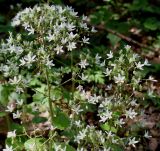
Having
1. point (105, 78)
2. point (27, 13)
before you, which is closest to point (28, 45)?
point (27, 13)

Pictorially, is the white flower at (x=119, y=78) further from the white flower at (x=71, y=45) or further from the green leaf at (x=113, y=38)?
the green leaf at (x=113, y=38)

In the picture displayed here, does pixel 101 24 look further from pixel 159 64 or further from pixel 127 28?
pixel 159 64

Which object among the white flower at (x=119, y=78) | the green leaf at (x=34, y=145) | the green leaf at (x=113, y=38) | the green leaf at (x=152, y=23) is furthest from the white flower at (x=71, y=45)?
the green leaf at (x=152, y=23)

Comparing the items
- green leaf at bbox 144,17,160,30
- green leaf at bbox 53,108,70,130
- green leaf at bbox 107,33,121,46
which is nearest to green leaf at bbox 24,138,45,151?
green leaf at bbox 53,108,70,130

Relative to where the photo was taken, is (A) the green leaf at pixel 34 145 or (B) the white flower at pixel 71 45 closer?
(A) the green leaf at pixel 34 145

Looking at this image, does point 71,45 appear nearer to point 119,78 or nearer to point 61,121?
point 119,78

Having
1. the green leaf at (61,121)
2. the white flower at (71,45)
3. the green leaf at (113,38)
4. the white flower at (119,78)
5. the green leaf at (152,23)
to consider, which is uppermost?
the green leaf at (152,23)

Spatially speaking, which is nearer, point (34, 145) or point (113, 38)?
point (34, 145)

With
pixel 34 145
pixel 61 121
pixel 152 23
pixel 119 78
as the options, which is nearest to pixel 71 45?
pixel 119 78

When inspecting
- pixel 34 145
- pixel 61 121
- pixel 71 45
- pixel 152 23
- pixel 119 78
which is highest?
pixel 152 23
